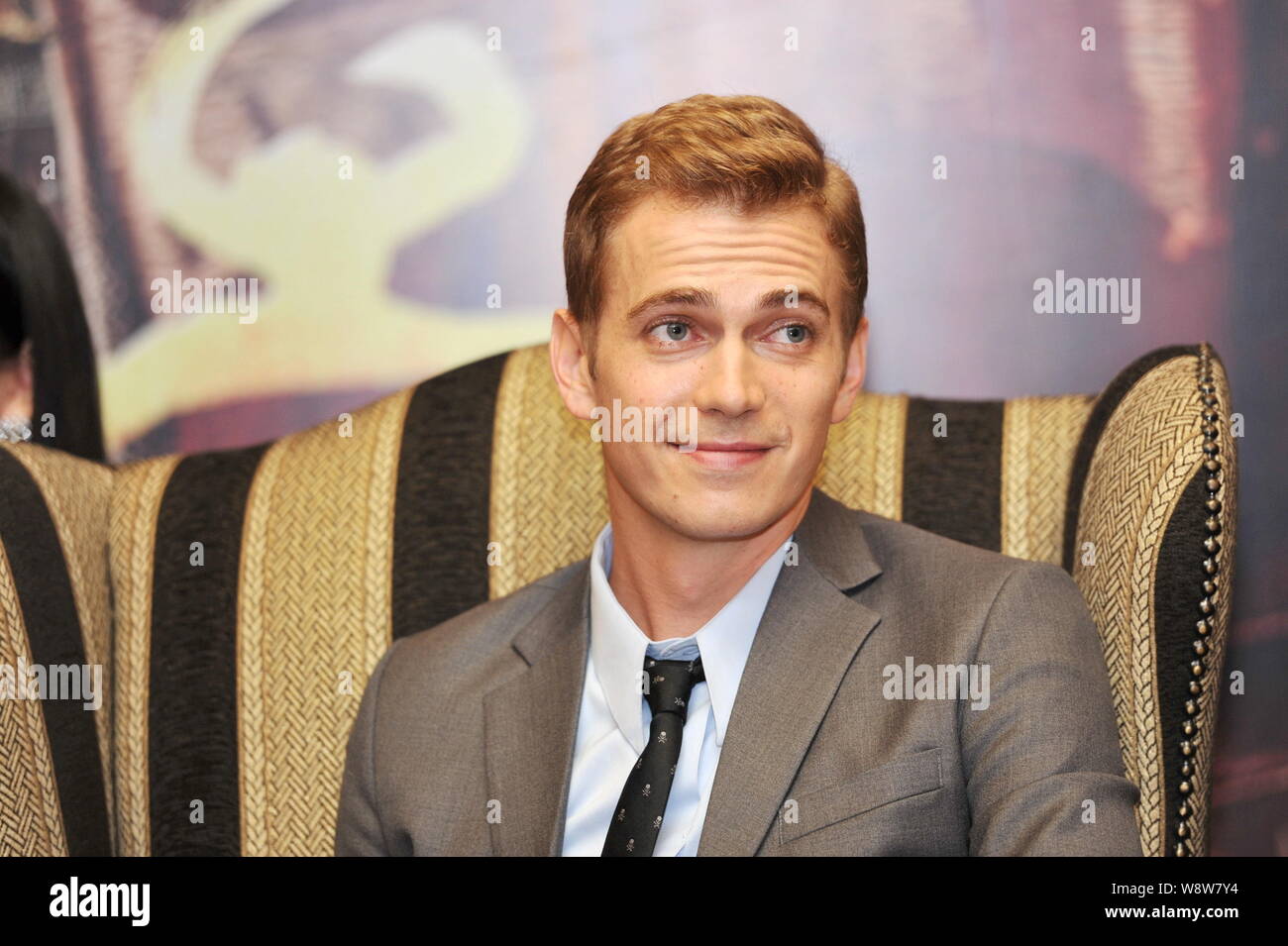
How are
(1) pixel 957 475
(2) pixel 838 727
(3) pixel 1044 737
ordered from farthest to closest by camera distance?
(1) pixel 957 475, (2) pixel 838 727, (3) pixel 1044 737

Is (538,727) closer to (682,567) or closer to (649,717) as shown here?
(649,717)

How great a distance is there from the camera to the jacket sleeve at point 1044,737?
1.45 m

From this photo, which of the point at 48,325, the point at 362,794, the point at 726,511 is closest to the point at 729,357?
the point at 726,511

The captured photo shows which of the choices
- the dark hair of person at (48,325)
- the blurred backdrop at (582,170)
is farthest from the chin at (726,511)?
the dark hair of person at (48,325)

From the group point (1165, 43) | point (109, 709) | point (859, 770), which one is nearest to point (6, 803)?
point (109, 709)

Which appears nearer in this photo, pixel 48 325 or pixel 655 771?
pixel 655 771

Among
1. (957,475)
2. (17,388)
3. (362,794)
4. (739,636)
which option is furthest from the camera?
(17,388)

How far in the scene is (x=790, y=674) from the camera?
167cm

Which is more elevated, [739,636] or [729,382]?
[729,382]

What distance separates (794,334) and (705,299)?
0.39ft

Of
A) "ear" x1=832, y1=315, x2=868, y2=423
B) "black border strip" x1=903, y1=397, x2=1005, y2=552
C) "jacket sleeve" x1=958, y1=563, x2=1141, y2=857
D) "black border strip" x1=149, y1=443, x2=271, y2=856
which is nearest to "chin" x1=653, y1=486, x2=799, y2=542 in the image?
"ear" x1=832, y1=315, x2=868, y2=423

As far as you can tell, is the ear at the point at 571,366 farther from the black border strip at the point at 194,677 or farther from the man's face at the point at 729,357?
the black border strip at the point at 194,677

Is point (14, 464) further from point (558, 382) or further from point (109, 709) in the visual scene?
point (558, 382)

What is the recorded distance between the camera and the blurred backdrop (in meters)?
2.48
